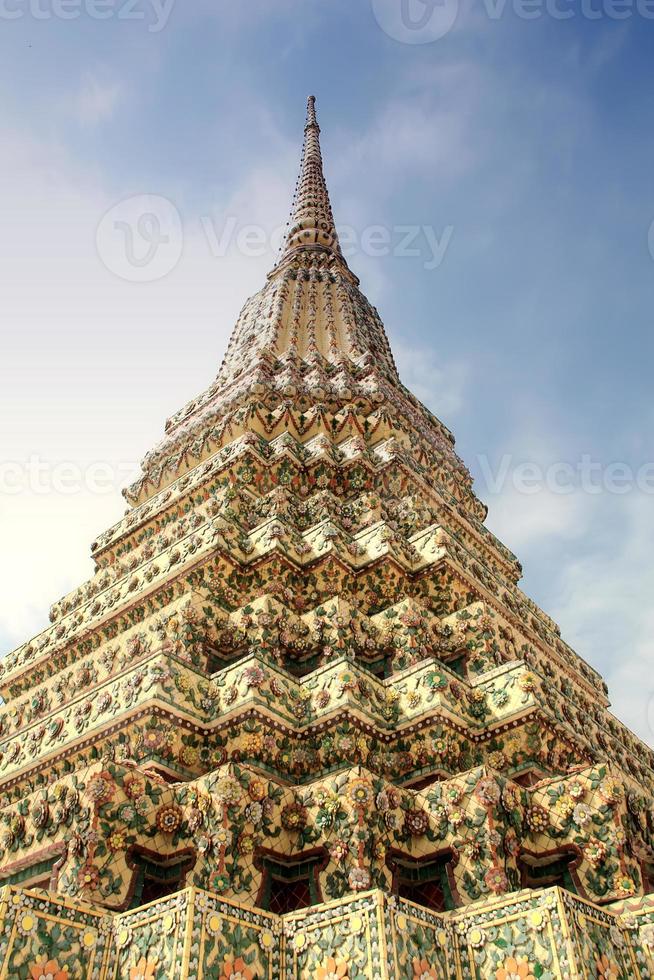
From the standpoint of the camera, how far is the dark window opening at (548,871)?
26.6 ft

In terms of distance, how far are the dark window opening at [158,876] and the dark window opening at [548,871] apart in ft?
11.1

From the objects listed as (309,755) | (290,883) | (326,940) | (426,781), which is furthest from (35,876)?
(426,781)

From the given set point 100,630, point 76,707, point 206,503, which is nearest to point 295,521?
point 206,503

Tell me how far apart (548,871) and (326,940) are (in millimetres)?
3212

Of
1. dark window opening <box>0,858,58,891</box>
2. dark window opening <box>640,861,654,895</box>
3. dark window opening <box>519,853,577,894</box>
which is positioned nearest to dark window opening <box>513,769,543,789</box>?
dark window opening <box>519,853,577,894</box>

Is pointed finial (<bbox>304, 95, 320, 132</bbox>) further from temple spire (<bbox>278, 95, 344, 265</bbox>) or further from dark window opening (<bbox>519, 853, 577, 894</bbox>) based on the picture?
dark window opening (<bbox>519, 853, 577, 894</bbox>)

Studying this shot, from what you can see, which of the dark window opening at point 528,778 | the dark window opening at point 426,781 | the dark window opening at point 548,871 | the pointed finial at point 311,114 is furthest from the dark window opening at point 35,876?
the pointed finial at point 311,114

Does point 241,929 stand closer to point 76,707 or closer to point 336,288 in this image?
point 76,707

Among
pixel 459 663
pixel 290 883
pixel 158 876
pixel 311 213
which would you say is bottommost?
pixel 290 883

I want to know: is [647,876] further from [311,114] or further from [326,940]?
[311,114]

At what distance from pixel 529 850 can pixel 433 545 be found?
5.63m

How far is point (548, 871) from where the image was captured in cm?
828

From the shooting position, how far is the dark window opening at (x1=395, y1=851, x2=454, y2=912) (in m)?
7.96

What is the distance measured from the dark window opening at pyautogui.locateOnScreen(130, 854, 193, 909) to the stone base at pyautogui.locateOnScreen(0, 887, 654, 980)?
1610 millimetres
